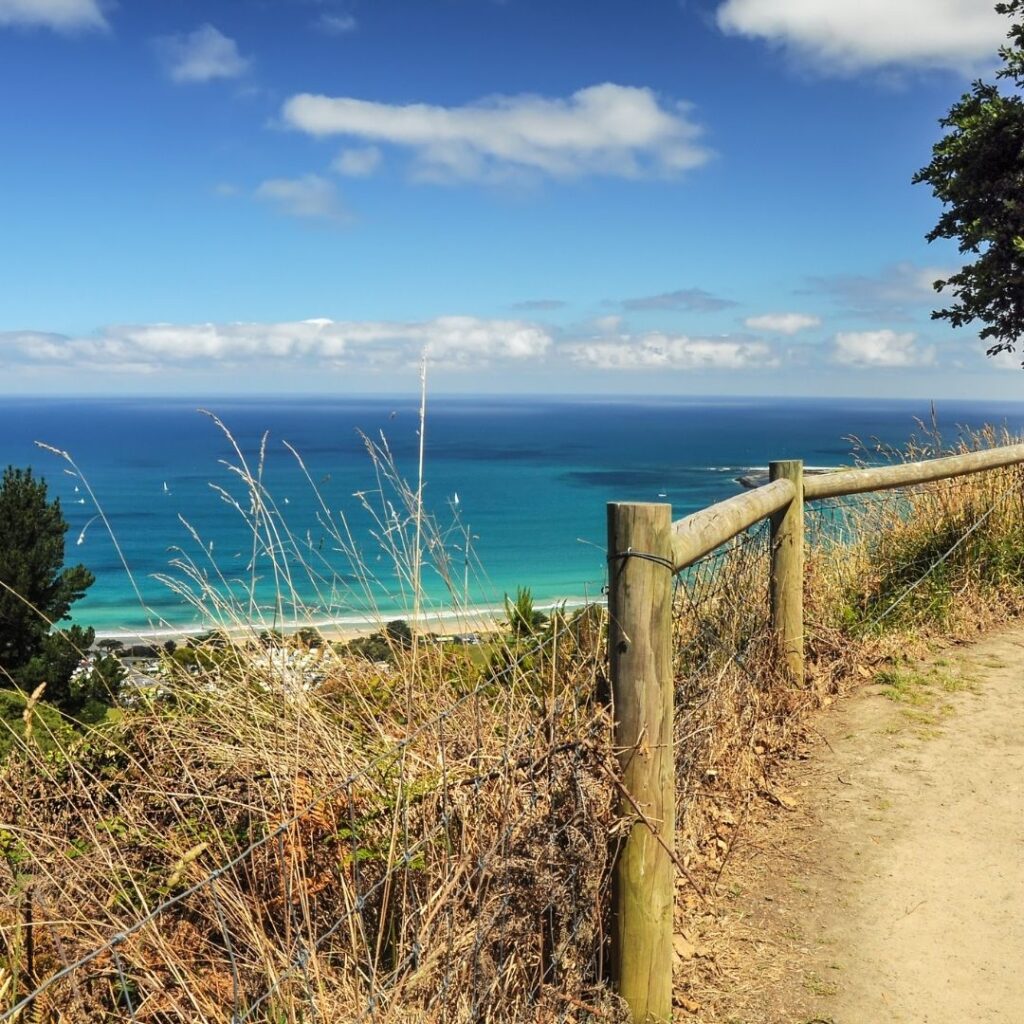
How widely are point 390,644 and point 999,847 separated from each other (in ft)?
8.30

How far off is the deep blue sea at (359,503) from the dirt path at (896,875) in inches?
52.3

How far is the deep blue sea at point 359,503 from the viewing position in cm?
417

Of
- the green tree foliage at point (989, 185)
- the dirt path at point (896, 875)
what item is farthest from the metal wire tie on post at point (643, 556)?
the green tree foliage at point (989, 185)

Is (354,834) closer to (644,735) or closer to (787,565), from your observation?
(644,735)

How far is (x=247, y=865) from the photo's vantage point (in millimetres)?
2850

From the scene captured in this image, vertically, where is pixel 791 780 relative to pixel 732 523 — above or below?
below

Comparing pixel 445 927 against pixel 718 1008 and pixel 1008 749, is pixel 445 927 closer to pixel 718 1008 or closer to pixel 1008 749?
pixel 718 1008

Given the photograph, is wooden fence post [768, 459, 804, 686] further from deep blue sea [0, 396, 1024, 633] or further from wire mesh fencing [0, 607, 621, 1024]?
wire mesh fencing [0, 607, 621, 1024]

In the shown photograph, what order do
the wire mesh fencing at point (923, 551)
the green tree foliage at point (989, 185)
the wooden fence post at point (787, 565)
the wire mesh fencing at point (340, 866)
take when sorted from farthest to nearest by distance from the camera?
1. the green tree foliage at point (989, 185)
2. the wire mesh fencing at point (923, 551)
3. the wooden fence post at point (787, 565)
4. the wire mesh fencing at point (340, 866)

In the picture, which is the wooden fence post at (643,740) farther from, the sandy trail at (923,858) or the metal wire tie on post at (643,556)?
the sandy trail at (923,858)

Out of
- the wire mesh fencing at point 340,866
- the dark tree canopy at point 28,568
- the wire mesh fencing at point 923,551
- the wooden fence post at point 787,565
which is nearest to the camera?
the wire mesh fencing at point 340,866

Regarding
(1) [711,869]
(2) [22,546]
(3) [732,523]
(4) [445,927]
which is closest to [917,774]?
(1) [711,869]

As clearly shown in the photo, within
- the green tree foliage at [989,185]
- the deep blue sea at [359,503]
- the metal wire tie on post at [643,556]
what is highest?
the green tree foliage at [989,185]

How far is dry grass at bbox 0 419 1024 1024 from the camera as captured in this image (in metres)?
2.37
